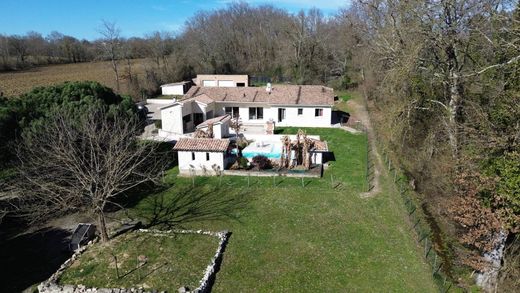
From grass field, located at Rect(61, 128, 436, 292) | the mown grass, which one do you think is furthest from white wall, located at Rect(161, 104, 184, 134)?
the mown grass

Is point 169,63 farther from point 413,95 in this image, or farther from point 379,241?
point 379,241

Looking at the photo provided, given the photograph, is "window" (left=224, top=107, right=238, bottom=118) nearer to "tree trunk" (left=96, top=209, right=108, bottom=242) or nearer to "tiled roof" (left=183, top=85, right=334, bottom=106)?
"tiled roof" (left=183, top=85, right=334, bottom=106)

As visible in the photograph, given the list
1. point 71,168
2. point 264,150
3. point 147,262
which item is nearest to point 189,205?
point 147,262

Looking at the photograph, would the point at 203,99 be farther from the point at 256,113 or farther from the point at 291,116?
the point at 291,116

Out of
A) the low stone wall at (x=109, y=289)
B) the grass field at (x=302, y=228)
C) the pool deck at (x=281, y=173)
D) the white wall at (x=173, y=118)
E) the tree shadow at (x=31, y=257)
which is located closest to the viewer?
the low stone wall at (x=109, y=289)

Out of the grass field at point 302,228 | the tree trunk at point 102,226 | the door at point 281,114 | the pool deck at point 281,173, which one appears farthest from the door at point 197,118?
the tree trunk at point 102,226

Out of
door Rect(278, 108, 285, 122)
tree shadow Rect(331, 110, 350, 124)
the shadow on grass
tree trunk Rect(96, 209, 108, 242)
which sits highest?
door Rect(278, 108, 285, 122)

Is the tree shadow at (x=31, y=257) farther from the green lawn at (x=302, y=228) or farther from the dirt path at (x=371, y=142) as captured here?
the dirt path at (x=371, y=142)

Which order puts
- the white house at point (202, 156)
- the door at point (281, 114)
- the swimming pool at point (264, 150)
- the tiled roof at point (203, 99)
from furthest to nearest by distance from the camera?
the door at point (281, 114) < the tiled roof at point (203, 99) < the swimming pool at point (264, 150) < the white house at point (202, 156)
